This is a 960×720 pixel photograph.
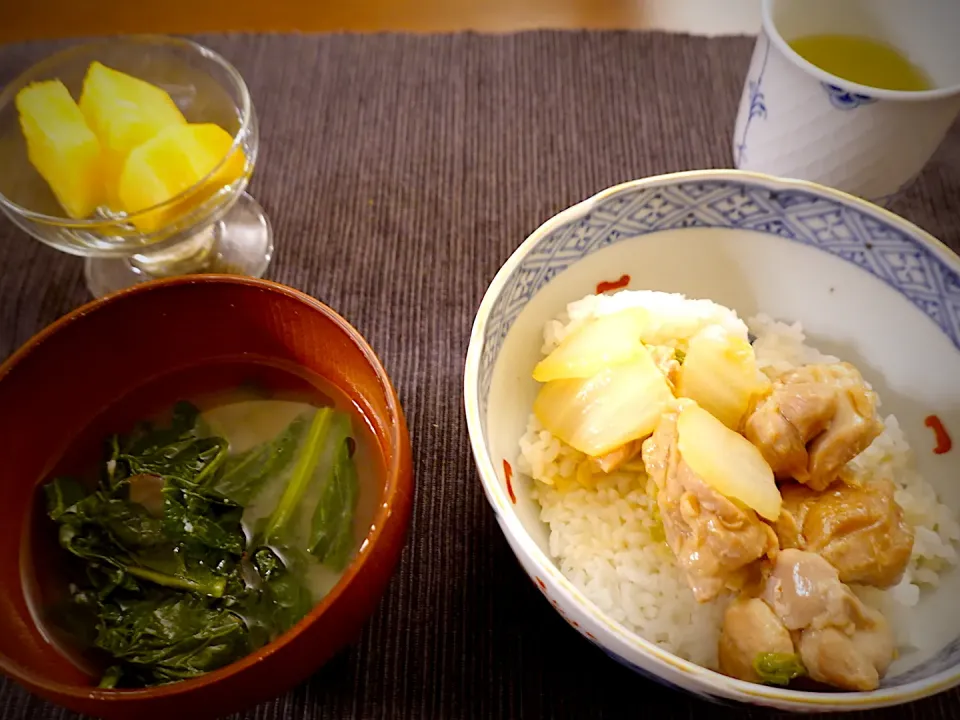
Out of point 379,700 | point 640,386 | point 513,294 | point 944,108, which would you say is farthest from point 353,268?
point 944,108

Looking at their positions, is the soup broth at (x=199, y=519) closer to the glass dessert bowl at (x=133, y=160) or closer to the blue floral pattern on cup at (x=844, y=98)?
the glass dessert bowl at (x=133, y=160)

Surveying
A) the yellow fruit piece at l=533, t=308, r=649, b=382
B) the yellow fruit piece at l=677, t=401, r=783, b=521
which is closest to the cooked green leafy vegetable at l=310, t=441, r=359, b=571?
the yellow fruit piece at l=533, t=308, r=649, b=382

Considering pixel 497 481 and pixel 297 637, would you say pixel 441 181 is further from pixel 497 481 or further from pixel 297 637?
pixel 297 637

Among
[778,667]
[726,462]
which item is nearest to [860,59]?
[726,462]

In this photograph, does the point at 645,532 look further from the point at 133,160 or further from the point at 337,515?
the point at 133,160

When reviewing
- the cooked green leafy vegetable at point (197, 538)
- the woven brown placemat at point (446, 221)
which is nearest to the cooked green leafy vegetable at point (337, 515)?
the cooked green leafy vegetable at point (197, 538)

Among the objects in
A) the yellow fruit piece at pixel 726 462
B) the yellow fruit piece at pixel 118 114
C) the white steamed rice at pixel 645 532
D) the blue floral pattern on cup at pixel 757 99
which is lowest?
the white steamed rice at pixel 645 532

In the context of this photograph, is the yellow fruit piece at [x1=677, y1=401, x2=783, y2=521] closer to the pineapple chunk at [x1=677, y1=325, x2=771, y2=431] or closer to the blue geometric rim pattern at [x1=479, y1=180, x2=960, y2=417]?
the pineapple chunk at [x1=677, y1=325, x2=771, y2=431]
